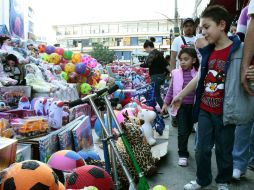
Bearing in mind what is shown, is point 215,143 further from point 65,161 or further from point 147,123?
point 147,123

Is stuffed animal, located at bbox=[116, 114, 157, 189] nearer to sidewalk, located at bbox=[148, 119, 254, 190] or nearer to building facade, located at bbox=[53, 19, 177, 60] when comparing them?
sidewalk, located at bbox=[148, 119, 254, 190]

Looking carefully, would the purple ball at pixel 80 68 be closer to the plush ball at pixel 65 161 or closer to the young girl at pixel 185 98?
the young girl at pixel 185 98

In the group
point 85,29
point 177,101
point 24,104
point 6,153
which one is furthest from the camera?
point 85,29

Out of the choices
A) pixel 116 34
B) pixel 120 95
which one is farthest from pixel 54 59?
pixel 116 34

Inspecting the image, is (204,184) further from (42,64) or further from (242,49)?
(42,64)

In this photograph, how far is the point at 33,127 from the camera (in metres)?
3.34

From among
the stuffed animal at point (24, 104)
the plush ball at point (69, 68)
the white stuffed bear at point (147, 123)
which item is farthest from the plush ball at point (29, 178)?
the plush ball at point (69, 68)

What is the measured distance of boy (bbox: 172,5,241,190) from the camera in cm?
279

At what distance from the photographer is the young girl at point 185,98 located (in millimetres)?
4059

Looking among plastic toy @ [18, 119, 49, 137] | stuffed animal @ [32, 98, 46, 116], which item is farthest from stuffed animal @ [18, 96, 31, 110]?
plastic toy @ [18, 119, 49, 137]

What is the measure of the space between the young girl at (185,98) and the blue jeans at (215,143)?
3.36ft

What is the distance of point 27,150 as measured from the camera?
3066mm

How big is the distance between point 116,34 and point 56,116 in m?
55.5

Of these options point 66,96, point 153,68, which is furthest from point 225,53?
point 153,68
